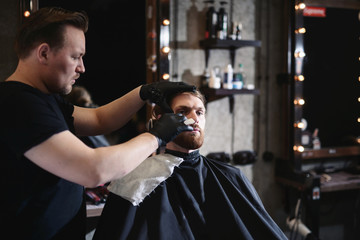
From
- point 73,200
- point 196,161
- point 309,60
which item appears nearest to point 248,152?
point 309,60

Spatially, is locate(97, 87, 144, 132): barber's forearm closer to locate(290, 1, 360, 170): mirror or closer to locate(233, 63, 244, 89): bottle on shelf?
locate(233, 63, 244, 89): bottle on shelf

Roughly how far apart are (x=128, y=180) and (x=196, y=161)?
44 centimetres

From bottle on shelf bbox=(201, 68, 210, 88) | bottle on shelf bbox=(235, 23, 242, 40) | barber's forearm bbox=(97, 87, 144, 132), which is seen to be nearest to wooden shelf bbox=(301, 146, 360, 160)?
bottle on shelf bbox=(201, 68, 210, 88)

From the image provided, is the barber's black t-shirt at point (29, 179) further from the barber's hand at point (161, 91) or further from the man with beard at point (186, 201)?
the barber's hand at point (161, 91)

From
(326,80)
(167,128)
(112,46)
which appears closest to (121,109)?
(167,128)

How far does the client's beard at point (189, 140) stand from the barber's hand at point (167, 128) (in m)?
0.38

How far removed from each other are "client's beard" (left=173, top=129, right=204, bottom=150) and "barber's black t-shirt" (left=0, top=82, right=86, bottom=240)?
0.62 m

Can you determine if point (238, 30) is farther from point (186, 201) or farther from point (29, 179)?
point (29, 179)

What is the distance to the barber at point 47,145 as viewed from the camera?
118 centimetres

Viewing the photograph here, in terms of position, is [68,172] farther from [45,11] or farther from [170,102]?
[170,102]

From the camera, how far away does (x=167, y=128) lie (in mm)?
1444

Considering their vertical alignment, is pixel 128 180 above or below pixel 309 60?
below

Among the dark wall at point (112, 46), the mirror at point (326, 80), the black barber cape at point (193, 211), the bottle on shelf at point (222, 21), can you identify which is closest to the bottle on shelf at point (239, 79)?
the bottle on shelf at point (222, 21)

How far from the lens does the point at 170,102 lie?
2.02m
